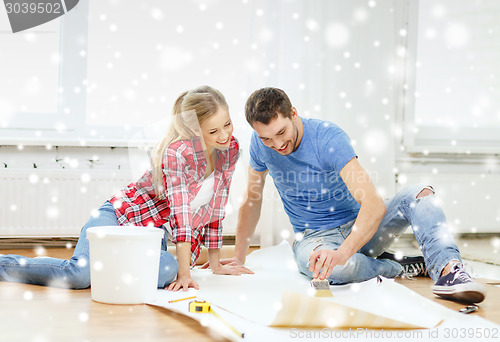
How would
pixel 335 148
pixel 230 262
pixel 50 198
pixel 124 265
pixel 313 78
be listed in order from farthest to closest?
pixel 313 78 → pixel 50 198 → pixel 230 262 → pixel 335 148 → pixel 124 265

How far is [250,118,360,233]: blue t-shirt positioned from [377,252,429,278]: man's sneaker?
8.9 inches

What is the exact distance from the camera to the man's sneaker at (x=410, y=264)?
1.77 m

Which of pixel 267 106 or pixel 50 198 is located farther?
pixel 50 198

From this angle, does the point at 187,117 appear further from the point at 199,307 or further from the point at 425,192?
the point at 425,192

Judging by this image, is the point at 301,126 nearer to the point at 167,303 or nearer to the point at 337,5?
the point at 167,303

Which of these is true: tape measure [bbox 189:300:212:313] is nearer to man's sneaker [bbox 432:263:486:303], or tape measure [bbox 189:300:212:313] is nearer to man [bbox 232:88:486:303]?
man [bbox 232:88:486:303]

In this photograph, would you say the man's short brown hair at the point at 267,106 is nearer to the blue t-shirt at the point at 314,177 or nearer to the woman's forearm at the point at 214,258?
the blue t-shirt at the point at 314,177

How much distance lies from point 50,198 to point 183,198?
128cm

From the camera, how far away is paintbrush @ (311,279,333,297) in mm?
1371

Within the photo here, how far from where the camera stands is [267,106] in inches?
57.2

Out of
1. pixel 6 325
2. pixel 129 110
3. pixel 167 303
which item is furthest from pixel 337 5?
pixel 6 325

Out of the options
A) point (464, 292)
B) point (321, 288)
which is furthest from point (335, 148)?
point (464, 292)

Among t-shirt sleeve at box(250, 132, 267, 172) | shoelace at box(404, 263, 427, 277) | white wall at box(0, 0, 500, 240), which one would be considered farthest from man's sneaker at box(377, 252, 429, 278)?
white wall at box(0, 0, 500, 240)

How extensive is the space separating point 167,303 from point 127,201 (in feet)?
1.36
